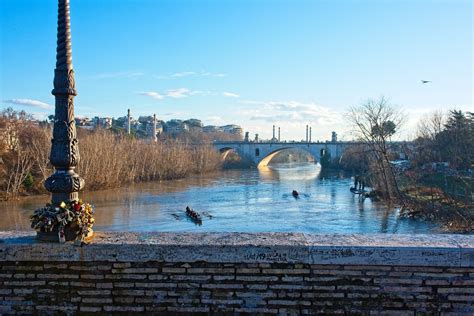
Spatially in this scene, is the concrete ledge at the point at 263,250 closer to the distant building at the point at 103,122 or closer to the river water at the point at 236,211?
the river water at the point at 236,211

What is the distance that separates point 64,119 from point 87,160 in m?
35.2

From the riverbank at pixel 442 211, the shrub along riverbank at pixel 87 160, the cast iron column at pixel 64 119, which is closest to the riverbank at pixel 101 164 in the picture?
the shrub along riverbank at pixel 87 160

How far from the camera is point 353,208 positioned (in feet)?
96.9

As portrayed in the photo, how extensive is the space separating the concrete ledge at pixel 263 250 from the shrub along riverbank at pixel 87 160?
103ft

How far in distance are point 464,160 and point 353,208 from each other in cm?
1060

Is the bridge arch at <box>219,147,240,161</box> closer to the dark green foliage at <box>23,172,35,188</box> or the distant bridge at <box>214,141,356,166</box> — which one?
the distant bridge at <box>214,141,356,166</box>

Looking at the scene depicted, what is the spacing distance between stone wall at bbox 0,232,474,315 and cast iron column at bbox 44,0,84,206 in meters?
0.70

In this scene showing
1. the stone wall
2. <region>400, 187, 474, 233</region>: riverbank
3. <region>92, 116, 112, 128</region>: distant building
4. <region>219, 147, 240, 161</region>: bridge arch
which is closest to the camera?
the stone wall

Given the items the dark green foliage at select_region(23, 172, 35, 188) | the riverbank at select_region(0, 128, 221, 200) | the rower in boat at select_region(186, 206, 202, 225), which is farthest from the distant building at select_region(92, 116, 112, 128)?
the rower in boat at select_region(186, 206, 202, 225)

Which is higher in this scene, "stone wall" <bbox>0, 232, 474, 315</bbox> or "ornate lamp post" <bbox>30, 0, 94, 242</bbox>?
"ornate lamp post" <bbox>30, 0, 94, 242</bbox>

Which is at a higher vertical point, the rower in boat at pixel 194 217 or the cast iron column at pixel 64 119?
the cast iron column at pixel 64 119

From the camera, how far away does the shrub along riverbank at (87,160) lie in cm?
3450

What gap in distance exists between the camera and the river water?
22.6 metres

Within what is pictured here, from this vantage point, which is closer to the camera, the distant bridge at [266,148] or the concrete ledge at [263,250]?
the concrete ledge at [263,250]
